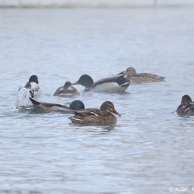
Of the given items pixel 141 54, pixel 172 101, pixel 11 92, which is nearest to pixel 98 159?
pixel 172 101

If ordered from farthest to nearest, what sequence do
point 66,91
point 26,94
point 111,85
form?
point 111,85
point 66,91
point 26,94

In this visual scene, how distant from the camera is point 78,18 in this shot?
60344mm

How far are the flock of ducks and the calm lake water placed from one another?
0.75 ft

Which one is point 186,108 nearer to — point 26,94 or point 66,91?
point 26,94

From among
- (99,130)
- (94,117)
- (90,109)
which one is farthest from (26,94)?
(99,130)

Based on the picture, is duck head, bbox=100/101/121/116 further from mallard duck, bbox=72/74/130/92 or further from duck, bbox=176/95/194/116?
mallard duck, bbox=72/74/130/92

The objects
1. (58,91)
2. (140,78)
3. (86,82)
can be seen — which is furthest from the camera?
(140,78)

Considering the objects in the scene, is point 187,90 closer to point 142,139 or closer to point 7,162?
point 142,139

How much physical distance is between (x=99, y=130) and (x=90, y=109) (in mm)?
1079

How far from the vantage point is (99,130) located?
16469 mm

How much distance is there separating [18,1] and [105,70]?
4874 cm

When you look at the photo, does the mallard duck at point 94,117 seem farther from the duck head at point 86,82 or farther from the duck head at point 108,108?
the duck head at point 86,82

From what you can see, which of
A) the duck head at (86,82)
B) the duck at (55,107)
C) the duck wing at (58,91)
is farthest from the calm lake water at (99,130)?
the duck head at (86,82)

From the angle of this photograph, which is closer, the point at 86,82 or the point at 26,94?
the point at 26,94
